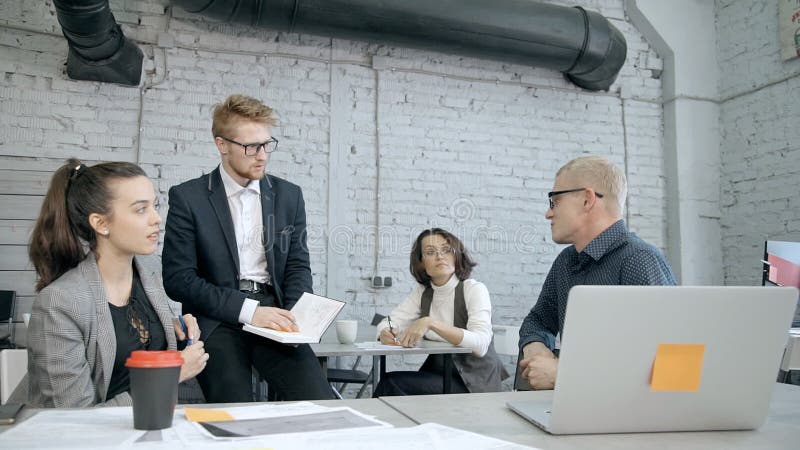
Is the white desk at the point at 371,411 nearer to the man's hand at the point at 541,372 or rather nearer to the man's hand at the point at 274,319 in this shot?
the man's hand at the point at 541,372

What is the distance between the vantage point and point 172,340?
186 centimetres

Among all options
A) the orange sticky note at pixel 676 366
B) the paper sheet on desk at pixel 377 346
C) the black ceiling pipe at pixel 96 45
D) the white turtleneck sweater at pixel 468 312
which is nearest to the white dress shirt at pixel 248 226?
the paper sheet on desk at pixel 377 346

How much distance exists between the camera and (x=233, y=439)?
0.91m

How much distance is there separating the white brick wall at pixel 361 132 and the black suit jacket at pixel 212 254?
200 centimetres

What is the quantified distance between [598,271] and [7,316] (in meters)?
3.53

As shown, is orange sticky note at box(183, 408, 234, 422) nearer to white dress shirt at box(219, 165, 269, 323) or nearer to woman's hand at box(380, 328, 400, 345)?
white dress shirt at box(219, 165, 269, 323)

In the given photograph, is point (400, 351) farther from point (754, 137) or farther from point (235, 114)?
point (754, 137)

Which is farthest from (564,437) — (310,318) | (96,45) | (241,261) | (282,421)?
(96,45)

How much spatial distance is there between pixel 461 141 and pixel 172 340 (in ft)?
11.3

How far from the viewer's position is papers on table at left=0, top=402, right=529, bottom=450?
885 mm

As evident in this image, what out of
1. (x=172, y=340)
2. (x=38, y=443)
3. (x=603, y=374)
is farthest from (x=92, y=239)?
(x=603, y=374)

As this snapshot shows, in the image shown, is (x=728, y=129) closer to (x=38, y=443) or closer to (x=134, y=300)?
(x=134, y=300)

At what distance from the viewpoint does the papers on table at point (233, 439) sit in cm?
88

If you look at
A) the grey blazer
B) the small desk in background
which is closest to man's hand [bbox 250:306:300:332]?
the grey blazer
